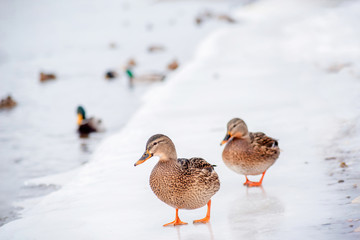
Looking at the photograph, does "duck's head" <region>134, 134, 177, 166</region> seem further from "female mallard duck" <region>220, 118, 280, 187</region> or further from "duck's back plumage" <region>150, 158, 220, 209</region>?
"female mallard duck" <region>220, 118, 280, 187</region>

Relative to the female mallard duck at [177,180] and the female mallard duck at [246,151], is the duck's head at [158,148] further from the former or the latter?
Result: the female mallard duck at [246,151]

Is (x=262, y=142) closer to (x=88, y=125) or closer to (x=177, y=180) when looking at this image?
(x=177, y=180)

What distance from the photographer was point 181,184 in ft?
12.7

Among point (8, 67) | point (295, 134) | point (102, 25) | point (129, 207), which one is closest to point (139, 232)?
point (129, 207)

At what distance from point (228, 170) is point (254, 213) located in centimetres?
138

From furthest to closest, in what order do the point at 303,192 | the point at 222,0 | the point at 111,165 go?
the point at 222,0
the point at 111,165
the point at 303,192

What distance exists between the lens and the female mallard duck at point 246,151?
4699mm

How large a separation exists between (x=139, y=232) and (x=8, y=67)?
15.2 metres

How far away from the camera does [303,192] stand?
14.8 ft

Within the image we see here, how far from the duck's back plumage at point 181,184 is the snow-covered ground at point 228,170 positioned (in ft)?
0.81

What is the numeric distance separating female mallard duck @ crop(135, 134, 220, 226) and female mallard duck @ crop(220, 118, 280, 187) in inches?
28.0

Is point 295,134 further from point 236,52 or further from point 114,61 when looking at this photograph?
point 114,61

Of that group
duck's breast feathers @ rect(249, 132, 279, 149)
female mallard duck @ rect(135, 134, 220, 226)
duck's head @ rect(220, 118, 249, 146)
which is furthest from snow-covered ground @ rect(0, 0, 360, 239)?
duck's head @ rect(220, 118, 249, 146)

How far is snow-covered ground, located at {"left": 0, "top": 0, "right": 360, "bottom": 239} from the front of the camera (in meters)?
3.96
